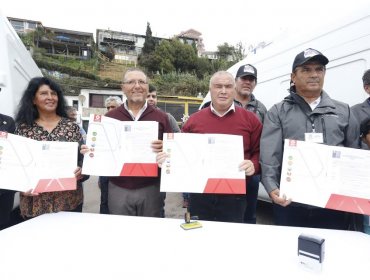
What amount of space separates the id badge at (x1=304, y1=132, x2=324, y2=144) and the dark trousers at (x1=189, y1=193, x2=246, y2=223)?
2.45 ft

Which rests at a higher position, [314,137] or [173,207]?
[314,137]

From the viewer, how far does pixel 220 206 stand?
225cm

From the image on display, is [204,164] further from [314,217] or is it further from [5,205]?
[5,205]

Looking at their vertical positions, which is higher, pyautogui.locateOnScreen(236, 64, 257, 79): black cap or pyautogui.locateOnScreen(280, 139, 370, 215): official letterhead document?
pyautogui.locateOnScreen(236, 64, 257, 79): black cap

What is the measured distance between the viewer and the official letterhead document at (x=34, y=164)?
5.89 ft

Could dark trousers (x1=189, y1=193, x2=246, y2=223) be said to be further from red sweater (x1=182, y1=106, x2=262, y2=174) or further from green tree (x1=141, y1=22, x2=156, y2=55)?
green tree (x1=141, y1=22, x2=156, y2=55)

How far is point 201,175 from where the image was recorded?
6.25 ft

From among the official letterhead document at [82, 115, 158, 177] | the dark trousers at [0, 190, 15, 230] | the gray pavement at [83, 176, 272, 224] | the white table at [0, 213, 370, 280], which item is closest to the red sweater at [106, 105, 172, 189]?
the official letterhead document at [82, 115, 158, 177]

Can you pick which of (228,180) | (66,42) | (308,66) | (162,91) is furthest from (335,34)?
(66,42)

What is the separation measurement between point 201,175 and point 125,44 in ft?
233

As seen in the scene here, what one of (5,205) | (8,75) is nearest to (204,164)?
(5,205)

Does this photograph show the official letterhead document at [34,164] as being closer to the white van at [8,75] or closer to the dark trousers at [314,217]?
the white van at [8,75]

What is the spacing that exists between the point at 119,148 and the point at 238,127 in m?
0.99

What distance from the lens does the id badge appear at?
1.82 m
